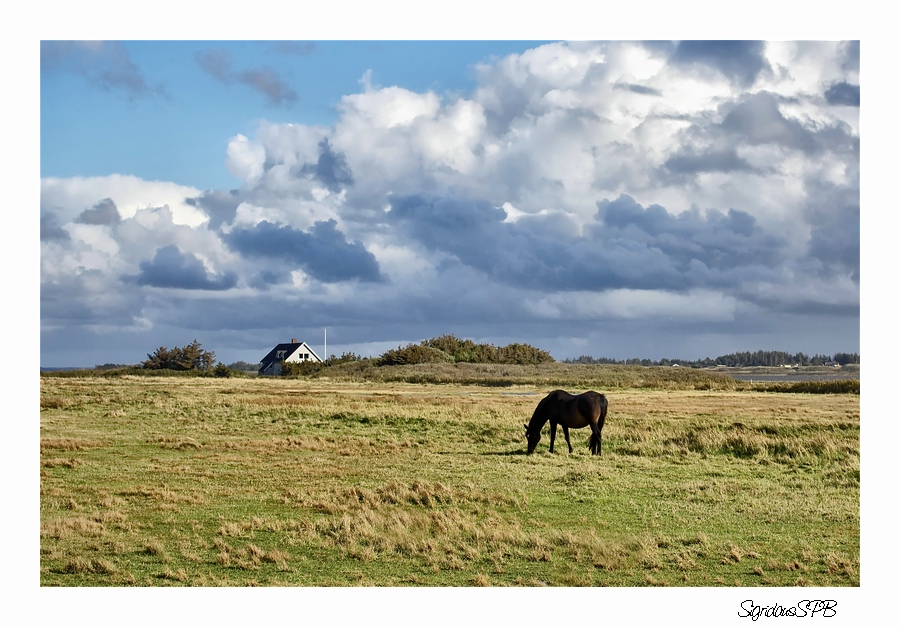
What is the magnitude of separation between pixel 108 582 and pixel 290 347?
98.3 m

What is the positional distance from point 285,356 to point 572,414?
8764 centimetres

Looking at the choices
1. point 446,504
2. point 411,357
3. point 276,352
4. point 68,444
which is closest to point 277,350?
point 276,352

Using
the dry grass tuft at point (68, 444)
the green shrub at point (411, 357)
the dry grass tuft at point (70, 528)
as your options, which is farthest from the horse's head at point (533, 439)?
the green shrub at point (411, 357)

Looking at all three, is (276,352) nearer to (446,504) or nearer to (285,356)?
(285,356)

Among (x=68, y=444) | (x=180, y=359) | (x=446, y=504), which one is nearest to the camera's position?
(x=446, y=504)

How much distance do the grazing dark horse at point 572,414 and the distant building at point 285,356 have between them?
8309 cm

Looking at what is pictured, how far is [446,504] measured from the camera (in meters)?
15.5

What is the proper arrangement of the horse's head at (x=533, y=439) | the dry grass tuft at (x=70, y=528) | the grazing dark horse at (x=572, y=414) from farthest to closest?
1. the horse's head at (x=533, y=439)
2. the grazing dark horse at (x=572, y=414)
3. the dry grass tuft at (x=70, y=528)

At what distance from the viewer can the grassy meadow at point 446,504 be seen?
11.0 meters

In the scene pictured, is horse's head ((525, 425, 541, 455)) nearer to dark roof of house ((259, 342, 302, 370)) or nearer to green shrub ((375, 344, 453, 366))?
green shrub ((375, 344, 453, 366))

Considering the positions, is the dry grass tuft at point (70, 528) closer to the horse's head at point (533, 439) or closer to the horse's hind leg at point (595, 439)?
the horse's head at point (533, 439)

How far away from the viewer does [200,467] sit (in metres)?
20.2

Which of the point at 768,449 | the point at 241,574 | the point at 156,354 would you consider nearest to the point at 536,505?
the point at 241,574

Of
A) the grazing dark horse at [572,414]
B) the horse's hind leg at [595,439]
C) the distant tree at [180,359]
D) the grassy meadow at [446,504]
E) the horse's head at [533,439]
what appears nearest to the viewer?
the grassy meadow at [446,504]
